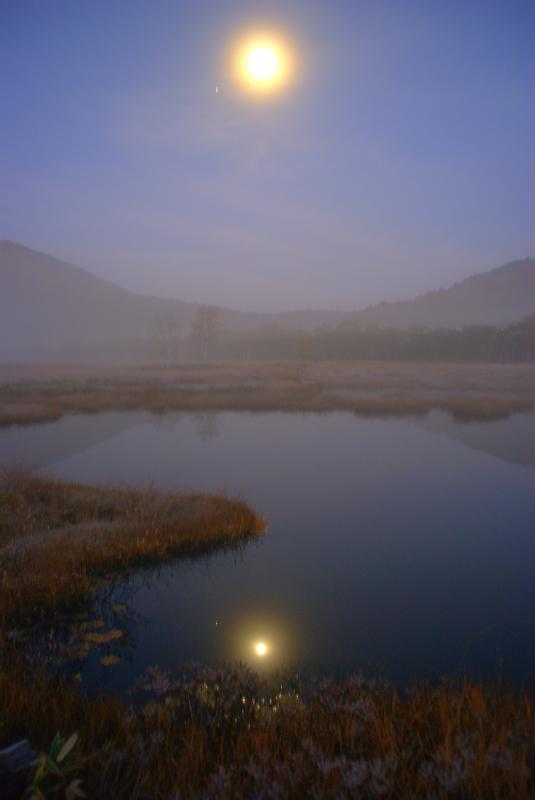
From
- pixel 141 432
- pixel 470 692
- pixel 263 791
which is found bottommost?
pixel 141 432

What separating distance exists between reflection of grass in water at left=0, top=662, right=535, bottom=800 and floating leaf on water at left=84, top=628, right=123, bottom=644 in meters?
1.49

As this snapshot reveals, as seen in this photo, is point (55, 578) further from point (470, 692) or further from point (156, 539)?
point (470, 692)

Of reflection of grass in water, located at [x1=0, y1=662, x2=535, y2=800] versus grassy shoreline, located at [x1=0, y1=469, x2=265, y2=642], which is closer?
reflection of grass in water, located at [x1=0, y1=662, x2=535, y2=800]

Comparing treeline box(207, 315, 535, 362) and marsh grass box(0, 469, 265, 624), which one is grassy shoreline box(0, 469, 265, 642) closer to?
marsh grass box(0, 469, 265, 624)

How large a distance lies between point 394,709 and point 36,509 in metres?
10.3

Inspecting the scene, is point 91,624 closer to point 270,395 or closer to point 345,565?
point 345,565

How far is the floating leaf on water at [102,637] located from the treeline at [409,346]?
84.6 meters

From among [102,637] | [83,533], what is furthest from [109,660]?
[83,533]

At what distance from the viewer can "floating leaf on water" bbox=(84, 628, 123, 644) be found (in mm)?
7543

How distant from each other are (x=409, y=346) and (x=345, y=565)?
92.9m

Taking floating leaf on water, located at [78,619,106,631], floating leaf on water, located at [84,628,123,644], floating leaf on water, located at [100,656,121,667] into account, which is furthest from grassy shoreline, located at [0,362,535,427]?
floating leaf on water, located at [100,656,121,667]

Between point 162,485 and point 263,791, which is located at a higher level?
point 263,791

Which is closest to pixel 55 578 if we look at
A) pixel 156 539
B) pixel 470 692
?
pixel 156 539

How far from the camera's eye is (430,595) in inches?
364
